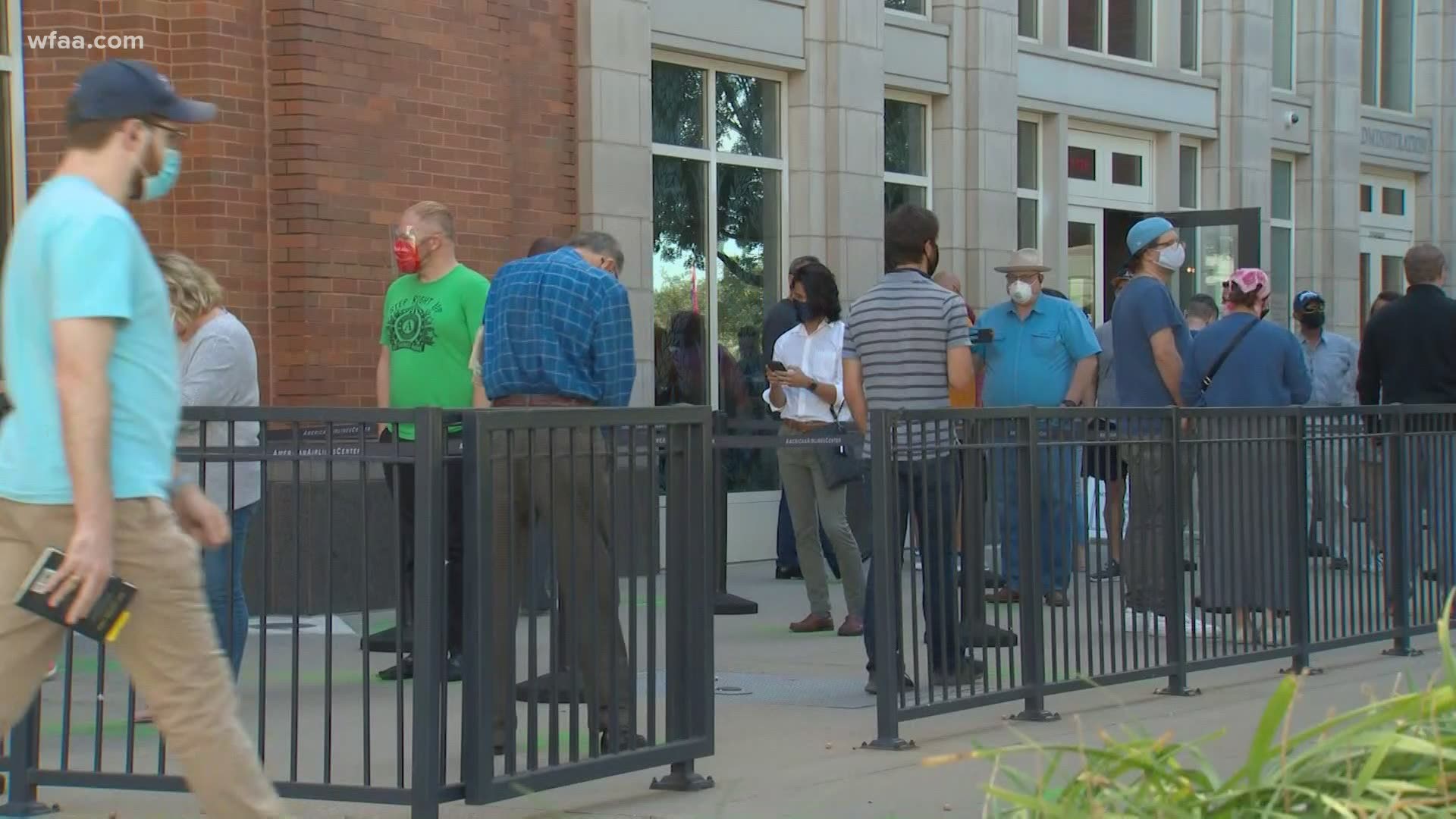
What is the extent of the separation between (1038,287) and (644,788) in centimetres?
569

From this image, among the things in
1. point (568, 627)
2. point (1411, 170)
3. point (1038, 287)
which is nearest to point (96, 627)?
point (568, 627)

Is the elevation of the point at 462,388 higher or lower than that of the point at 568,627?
higher

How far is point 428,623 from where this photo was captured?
5.56 m

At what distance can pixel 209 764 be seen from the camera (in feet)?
14.3

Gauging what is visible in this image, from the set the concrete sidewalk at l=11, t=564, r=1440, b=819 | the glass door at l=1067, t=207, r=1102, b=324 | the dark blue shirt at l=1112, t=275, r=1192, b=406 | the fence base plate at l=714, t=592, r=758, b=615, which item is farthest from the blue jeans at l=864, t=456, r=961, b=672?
the glass door at l=1067, t=207, r=1102, b=324

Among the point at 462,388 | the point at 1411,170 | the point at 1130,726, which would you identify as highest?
the point at 1411,170

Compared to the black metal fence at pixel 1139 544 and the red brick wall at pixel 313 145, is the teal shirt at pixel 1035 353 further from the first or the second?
the red brick wall at pixel 313 145

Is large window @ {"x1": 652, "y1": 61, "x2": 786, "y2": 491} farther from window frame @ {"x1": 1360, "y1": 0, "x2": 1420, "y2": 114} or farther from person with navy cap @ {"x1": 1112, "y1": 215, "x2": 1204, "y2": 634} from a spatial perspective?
window frame @ {"x1": 1360, "y1": 0, "x2": 1420, "y2": 114}

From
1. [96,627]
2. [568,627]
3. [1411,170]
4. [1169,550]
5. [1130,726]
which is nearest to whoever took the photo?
[1130,726]

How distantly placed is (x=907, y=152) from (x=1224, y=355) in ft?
22.2

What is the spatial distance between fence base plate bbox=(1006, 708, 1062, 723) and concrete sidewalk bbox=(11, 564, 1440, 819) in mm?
32

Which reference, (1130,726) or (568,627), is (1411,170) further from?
(1130,726)

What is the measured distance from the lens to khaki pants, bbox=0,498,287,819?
4285 millimetres

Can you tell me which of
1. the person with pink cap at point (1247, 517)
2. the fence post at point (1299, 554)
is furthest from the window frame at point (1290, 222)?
the person with pink cap at point (1247, 517)
